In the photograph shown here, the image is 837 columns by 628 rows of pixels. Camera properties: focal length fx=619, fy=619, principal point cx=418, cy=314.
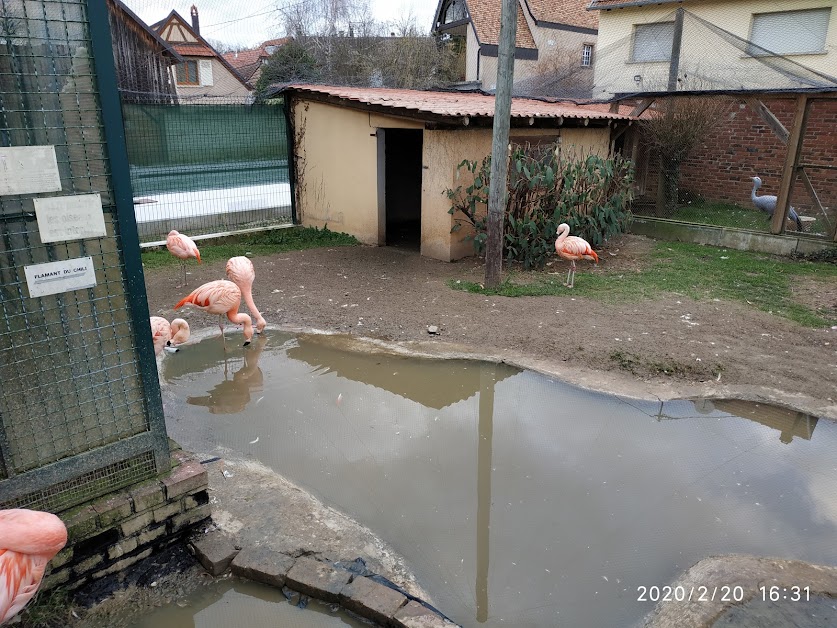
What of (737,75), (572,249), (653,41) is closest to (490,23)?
(653,41)

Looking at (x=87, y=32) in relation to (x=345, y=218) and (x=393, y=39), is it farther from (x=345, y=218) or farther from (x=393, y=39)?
(x=393, y=39)

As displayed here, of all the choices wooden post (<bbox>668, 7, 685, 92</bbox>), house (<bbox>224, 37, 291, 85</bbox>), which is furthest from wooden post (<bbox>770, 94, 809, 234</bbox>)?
house (<bbox>224, 37, 291, 85</bbox>)

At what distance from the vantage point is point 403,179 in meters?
12.9

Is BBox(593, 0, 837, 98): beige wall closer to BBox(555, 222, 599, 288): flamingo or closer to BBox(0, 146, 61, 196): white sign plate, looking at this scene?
BBox(555, 222, 599, 288): flamingo

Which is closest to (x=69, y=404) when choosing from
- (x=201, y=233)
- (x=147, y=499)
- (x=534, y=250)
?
(x=147, y=499)

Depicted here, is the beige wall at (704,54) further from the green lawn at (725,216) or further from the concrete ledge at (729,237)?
the concrete ledge at (729,237)

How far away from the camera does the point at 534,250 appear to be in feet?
28.9

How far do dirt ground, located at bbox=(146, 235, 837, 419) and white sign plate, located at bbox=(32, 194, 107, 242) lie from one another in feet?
12.1

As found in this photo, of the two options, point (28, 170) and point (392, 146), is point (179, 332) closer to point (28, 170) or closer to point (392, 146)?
point (28, 170)

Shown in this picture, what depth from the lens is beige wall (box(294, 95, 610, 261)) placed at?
9211 mm

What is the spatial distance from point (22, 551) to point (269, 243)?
8.38 metres

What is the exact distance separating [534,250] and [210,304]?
187 inches

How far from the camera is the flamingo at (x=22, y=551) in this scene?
8.04 ft

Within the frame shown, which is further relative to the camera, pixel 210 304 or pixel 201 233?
pixel 201 233
